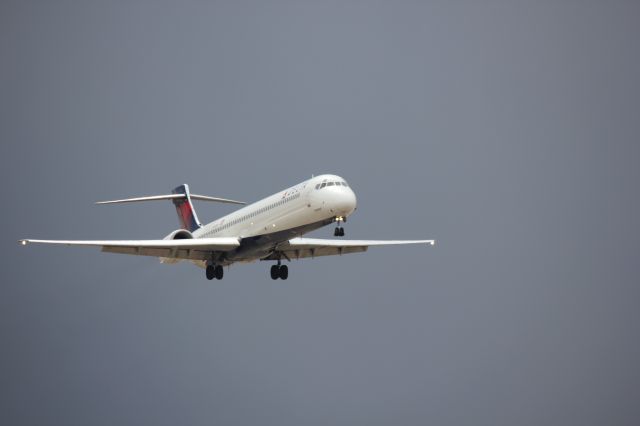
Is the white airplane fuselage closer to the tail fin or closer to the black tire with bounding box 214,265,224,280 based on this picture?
the black tire with bounding box 214,265,224,280

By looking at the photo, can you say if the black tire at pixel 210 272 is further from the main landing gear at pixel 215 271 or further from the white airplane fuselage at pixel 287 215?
the white airplane fuselage at pixel 287 215

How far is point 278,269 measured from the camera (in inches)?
2303

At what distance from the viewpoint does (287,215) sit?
53781mm

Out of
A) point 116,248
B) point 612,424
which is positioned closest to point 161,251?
point 116,248

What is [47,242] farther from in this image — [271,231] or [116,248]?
[271,231]

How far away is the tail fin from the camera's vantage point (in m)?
66.1

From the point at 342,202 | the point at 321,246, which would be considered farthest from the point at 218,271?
the point at 342,202

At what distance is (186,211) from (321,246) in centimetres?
1089

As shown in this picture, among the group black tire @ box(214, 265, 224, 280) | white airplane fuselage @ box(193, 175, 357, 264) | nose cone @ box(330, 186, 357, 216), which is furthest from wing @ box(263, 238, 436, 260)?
nose cone @ box(330, 186, 357, 216)

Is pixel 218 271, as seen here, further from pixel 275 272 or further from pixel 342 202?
pixel 342 202

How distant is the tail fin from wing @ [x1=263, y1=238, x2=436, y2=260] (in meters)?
7.87

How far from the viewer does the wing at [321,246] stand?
2293 inches

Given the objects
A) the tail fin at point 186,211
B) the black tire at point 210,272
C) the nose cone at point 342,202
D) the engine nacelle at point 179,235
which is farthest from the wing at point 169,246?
the tail fin at point 186,211

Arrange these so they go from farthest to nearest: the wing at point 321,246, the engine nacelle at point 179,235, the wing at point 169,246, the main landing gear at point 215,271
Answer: the engine nacelle at point 179,235 < the wing at point 321,246 < the main landing gear at point 215,271 < the wing at point 169,246
